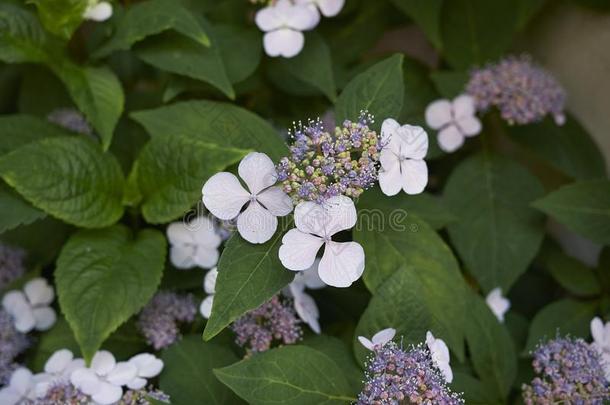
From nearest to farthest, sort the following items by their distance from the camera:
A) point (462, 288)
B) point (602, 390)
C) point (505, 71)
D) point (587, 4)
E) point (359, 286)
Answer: point (602, 390), point (462, 288), point (359, 286), point (505, 71), point (587, 4)

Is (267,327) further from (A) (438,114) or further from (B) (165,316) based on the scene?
(A) (438,114)

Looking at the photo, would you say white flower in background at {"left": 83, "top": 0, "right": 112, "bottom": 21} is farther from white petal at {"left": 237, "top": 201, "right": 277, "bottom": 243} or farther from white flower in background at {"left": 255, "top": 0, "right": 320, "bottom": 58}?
white petal at {"left": 237, "top": 201, "right": 277, "bottom": 243}

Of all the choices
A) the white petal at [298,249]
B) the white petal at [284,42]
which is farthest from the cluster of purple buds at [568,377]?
the white petal at [284,42]

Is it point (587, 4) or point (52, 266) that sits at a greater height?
point (587, 4)

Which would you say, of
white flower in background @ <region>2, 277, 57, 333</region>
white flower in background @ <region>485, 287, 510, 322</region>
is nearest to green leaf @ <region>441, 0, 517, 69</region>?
white flower in background @ <region>485, 287, 510, 322</region>

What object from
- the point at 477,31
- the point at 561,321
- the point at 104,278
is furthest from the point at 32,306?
the point at 477,31

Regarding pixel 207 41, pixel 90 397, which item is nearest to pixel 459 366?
pixel 90 397

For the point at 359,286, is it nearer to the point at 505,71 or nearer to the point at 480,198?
the point at 480,198
